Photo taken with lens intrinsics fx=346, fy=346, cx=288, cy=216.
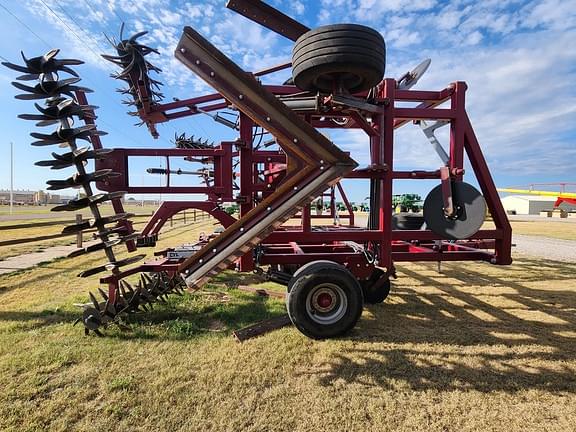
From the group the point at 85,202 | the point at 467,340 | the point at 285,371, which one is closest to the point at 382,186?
the point at 467,340

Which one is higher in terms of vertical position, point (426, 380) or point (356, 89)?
point (356, 89)

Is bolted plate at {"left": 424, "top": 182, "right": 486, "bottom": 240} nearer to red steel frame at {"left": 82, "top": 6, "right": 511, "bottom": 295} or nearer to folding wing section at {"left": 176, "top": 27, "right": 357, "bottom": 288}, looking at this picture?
red steel frame at {"left": 82, "top": 6, "right": 511, "bottom": 295}

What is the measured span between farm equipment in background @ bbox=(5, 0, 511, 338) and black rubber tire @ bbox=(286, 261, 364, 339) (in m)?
0.01

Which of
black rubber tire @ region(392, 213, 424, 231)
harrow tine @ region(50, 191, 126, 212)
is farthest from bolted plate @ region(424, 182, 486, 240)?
harrow tine @ region(50, 191, 126, 212)

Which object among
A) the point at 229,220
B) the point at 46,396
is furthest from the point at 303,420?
the point at 229,220

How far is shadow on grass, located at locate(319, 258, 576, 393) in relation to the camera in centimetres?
289

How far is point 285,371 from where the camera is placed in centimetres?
299

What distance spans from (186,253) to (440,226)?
3.23 m

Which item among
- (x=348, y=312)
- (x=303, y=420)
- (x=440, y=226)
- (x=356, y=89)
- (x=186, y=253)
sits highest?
(x=356, y=89)

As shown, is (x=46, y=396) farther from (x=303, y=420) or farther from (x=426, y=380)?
(x=426, y=380)

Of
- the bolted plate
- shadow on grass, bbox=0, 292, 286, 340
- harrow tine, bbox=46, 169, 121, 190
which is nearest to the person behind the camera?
harrow tine, bbox=46, 169, 121, 190

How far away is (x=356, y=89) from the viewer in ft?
12.5

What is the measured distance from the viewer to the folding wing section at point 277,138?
10.5 feet

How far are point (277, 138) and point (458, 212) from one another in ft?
7.74
